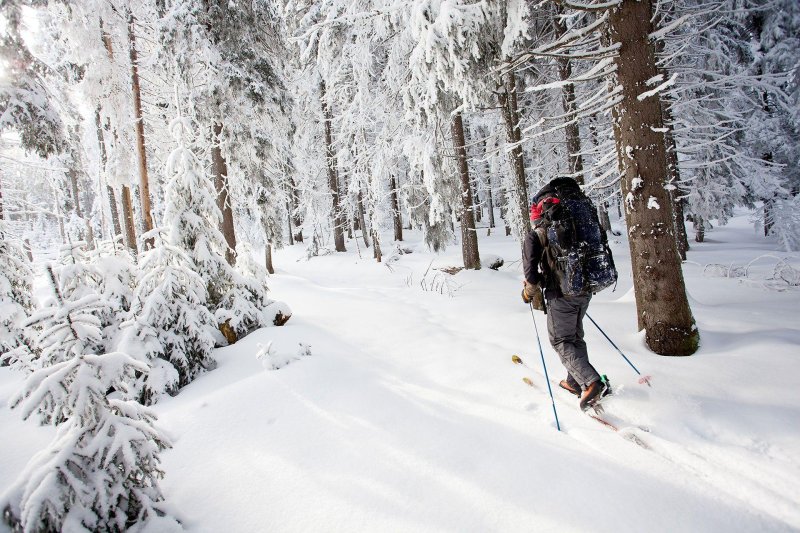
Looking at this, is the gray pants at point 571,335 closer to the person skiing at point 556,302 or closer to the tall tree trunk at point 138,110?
the person skiing at point 556,302

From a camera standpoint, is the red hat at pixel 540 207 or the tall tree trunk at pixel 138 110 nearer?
the red hat at pixel 540 207

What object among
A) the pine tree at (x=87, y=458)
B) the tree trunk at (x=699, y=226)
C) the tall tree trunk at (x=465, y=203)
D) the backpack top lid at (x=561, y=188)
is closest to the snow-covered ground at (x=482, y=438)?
the pine tree at (x=87, y=458)

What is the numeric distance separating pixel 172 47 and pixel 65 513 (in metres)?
11.1

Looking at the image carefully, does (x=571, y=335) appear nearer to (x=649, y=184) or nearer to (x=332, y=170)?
(x=649, y=184)

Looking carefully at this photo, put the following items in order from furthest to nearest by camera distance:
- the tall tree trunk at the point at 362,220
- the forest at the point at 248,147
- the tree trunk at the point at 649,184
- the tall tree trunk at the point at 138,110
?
the tall tree trunk at the point at 362,220
the tall tree trunk at the point at 138,110
the tree trunk at the point at 649,184
the forest at the point at 248,147

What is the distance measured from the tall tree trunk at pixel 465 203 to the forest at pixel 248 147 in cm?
7

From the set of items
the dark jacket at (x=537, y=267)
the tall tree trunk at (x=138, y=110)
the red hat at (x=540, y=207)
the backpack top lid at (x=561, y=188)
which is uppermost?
the tall tree trunk at (x=138, y=110)

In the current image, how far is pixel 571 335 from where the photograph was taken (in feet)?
11.6

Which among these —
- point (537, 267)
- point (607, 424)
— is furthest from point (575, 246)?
point (607, 424)

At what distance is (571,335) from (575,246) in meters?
0.90

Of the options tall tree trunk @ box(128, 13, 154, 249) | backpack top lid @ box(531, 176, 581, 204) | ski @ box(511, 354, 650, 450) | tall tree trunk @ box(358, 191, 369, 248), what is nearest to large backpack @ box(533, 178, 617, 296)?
backpack top lid @ box(531, 176, 581, 204)

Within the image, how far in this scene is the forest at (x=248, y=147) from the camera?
2.11m

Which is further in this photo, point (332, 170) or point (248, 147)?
point (332, 170)

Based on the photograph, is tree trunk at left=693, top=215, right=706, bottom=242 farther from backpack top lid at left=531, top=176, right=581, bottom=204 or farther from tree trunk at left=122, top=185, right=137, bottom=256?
tree trunk at left=122, top=185, right=137, bottom=256
